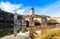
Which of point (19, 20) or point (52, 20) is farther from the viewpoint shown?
point (19, 20)

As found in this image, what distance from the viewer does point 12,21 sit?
1649 inches

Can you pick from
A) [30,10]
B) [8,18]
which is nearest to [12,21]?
[8,18]

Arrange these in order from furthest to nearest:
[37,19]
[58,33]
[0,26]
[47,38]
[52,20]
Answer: [37,19]
[52,20]
[0,26]
[58,33]
[47,38]

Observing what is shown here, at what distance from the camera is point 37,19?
133 ft

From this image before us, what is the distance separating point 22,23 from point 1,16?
587 centimetres

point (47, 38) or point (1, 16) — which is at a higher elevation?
point (1, 16)

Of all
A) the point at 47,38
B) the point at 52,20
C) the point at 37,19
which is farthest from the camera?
the point at 37,19

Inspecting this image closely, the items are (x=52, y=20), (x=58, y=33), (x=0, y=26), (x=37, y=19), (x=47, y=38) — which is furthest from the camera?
(x=37, y=19)

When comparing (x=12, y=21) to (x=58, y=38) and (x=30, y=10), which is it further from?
(x=58, y=38)

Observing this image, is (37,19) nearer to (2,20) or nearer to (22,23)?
(22,23)

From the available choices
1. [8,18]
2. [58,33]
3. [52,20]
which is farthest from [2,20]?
[58,33]

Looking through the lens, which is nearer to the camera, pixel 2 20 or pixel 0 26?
pixel 0 26

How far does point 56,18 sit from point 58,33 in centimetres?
2611

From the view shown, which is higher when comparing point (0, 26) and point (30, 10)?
point (30, 10)
